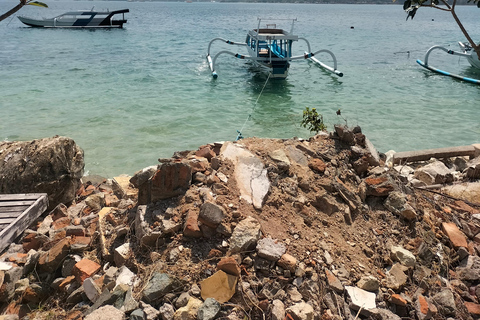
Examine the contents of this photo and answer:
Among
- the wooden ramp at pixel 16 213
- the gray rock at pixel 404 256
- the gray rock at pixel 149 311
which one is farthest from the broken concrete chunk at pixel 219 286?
the wooden ramp at pixel 16 213

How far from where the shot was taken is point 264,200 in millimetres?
3586

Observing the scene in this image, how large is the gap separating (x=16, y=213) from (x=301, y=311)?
3288mm

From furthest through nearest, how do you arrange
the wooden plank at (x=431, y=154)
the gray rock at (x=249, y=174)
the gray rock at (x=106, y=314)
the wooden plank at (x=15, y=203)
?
the wooden plank at (x=431, y=154) < the wooden plank at (x=15, y=203) < the gray rock at (x=249, y=174) < the gray rock at (x=106, y=314)

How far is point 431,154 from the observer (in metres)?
6.54

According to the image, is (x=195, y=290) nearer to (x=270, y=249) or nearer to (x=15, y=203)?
(x=270, y=249)

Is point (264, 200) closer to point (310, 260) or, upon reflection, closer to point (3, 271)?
point (310, 260)

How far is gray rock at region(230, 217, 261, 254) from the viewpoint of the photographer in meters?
3.00

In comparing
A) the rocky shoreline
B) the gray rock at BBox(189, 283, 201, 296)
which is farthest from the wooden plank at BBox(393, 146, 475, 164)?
the gray rock at BBox(189, 283, 201, 296)

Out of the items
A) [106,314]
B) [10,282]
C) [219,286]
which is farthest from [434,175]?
[10,282]

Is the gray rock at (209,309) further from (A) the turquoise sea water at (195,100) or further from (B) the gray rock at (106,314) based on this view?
(A) the turquoise sea water at (195,100)

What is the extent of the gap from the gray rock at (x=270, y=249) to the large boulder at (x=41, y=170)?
3.39 m

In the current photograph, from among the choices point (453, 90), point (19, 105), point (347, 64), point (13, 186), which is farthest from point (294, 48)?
point (13, 186)

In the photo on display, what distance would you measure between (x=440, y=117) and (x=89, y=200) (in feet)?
38.6

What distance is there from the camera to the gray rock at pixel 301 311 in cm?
265
